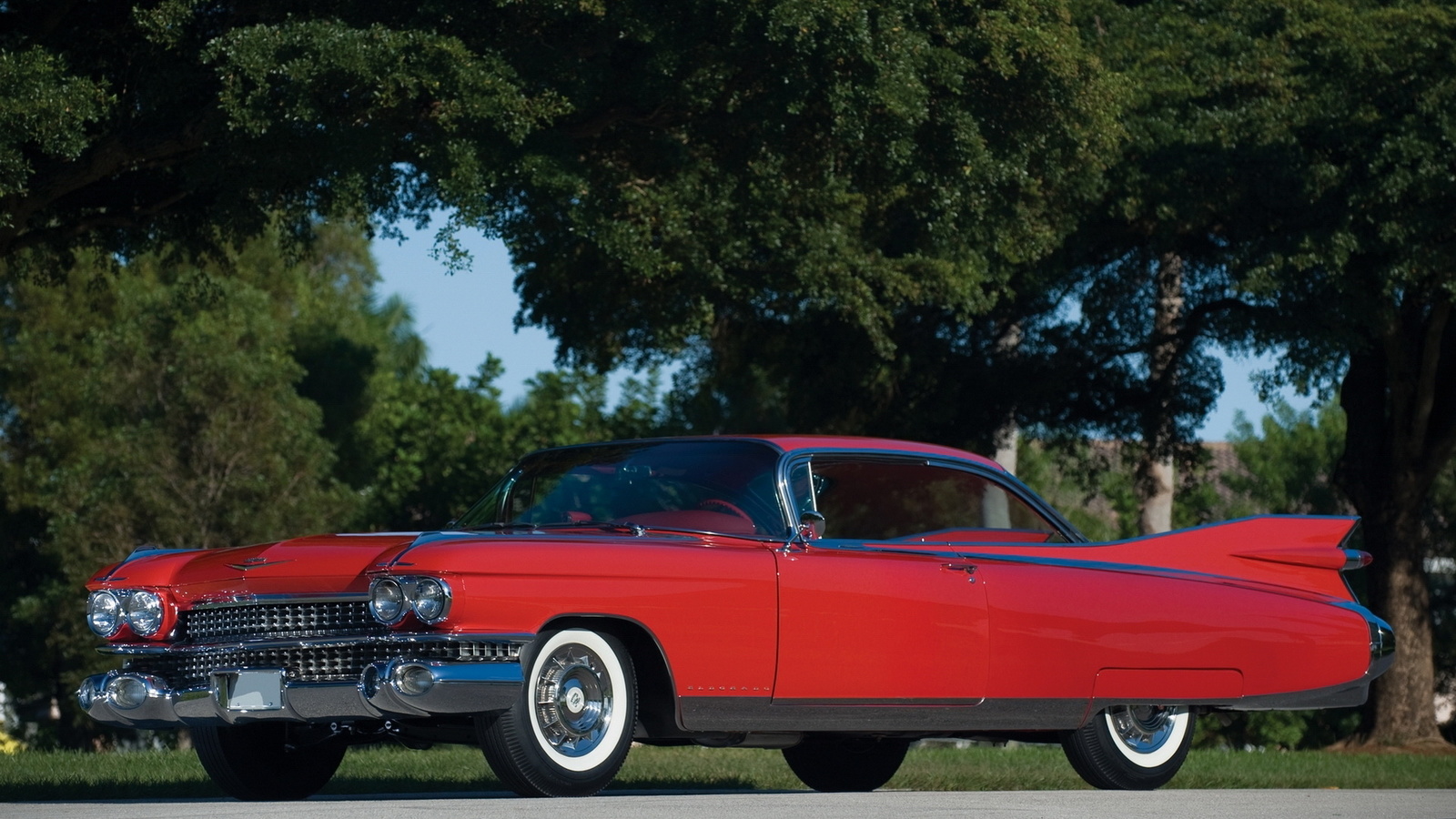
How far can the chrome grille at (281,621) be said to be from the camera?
680cm

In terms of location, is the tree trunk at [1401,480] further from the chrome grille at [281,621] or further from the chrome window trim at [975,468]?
the chrome grille at [281,621]

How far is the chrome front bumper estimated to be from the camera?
649cm

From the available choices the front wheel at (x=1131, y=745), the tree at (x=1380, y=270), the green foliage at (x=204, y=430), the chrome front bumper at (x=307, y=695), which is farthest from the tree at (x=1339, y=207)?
the green foliage at (x=204, y=430)

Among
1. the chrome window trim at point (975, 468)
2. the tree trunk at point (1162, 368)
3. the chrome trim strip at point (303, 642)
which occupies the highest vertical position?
the tree trunk at point (1162, 368)

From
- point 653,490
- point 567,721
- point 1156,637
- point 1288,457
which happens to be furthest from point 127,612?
point 1288,457

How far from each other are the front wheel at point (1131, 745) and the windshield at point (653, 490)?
192cm

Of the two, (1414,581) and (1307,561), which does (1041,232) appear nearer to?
(1414,581)

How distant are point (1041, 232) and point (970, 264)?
3.08ft

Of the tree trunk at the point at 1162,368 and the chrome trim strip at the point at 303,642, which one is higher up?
the tree trunk at the point at 1162,368

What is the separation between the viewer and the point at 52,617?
39.6 m

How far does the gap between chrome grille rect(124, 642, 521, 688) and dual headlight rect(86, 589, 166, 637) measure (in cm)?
13

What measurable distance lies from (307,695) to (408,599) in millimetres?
509

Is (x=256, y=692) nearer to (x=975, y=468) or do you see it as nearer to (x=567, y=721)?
(x=567, y=721)

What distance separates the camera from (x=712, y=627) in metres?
7.08
